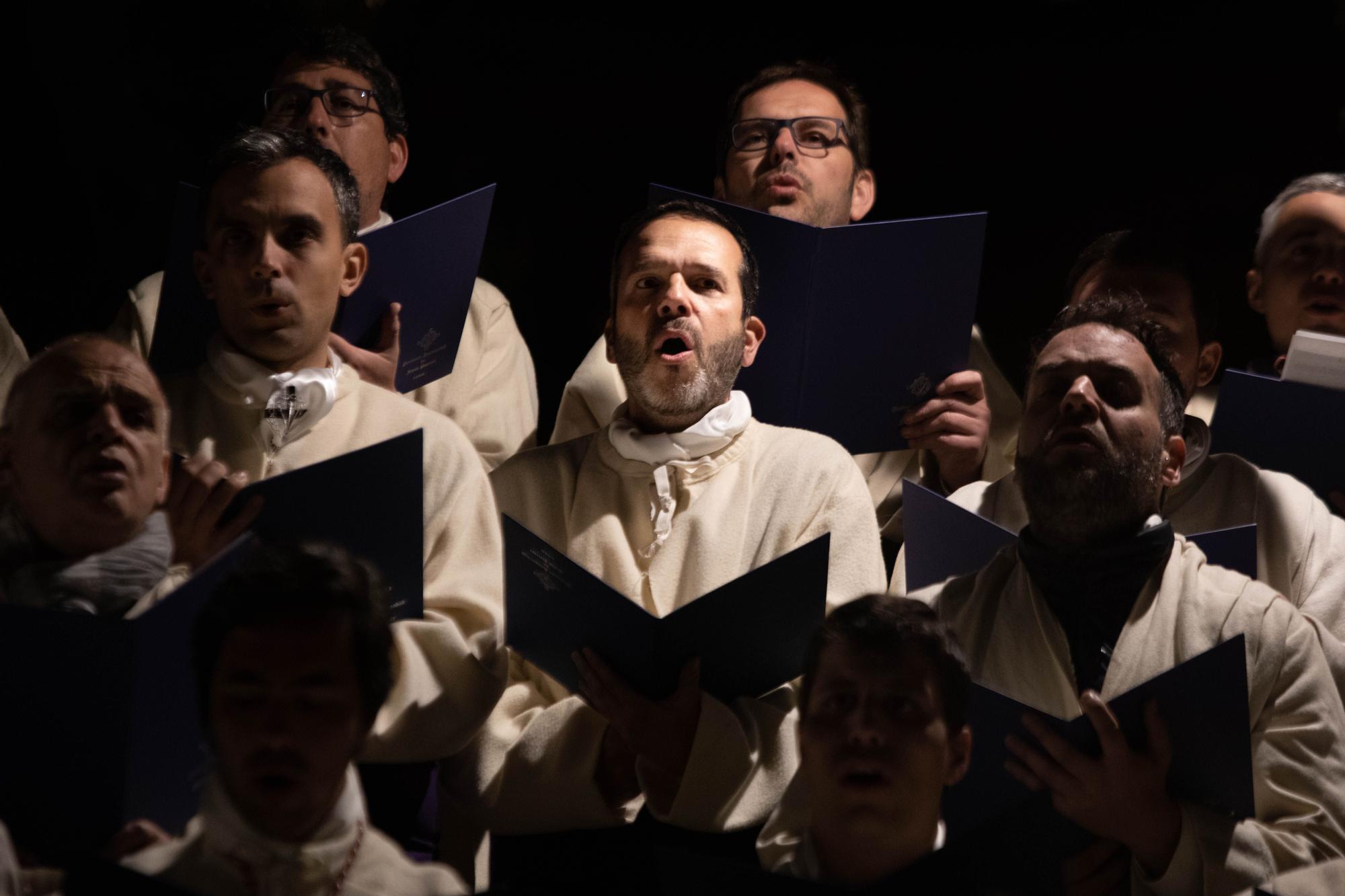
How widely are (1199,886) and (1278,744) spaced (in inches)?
12.4

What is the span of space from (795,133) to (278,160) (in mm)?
1402

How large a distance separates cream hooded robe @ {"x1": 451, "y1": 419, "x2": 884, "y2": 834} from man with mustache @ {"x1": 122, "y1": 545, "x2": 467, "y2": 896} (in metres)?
0.52

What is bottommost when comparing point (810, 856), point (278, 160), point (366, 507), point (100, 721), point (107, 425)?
point (810, 856)

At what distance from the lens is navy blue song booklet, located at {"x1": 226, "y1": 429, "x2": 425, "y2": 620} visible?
275cm

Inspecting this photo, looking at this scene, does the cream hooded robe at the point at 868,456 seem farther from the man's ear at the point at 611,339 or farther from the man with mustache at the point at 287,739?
the man with mustache at the point at 287,739

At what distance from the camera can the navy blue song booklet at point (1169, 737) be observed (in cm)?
257

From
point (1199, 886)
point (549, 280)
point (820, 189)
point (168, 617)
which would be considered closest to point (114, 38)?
point (549, 280)

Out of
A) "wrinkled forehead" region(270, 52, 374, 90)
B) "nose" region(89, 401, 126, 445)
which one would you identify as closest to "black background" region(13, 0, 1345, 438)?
"wrinkled forehead" region(270, 52, 374, 90)

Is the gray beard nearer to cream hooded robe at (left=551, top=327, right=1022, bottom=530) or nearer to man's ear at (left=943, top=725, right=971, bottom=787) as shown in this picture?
cream hooded robe at (left=551, top=327, right=1022, bottom=530)

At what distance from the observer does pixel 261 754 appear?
240 cm

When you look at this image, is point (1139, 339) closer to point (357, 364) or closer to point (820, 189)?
point (820, 189)

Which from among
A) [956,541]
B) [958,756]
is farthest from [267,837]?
[956,541]

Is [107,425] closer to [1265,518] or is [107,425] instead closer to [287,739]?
[287,739]

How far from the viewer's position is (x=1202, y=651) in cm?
277
